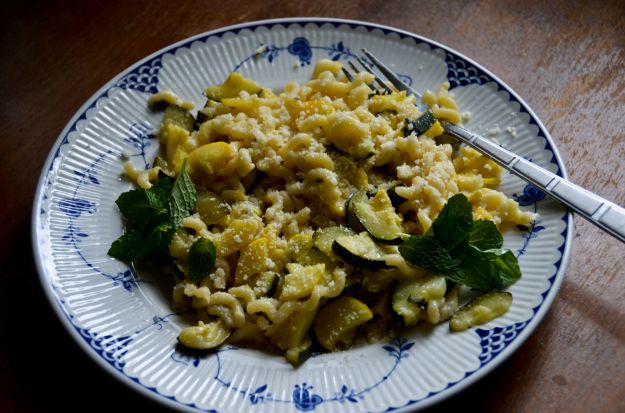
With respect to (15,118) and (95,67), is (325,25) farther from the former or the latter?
(15,118)

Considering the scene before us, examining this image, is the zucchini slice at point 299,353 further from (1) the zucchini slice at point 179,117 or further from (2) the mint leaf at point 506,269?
(1) the zucchini slice at point 179,117

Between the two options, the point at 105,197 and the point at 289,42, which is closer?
the point at 105,197

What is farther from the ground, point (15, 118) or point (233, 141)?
point (233, 141)

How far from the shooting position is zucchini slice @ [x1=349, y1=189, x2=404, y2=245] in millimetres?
1982

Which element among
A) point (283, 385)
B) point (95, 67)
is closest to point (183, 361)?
point (283, 385)

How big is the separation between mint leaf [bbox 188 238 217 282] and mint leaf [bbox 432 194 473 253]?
0.71m

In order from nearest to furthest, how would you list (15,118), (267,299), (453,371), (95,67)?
(453,371) < (267,299) < (15,118) < (95,67)

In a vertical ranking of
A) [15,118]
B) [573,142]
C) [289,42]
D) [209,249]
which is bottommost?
[15,118]

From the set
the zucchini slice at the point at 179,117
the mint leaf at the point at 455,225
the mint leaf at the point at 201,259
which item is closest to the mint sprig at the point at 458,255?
the mint leaf at the point at 455,225

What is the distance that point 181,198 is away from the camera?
6.98 ft

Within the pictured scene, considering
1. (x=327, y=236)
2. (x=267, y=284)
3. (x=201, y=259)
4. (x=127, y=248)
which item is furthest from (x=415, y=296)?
(x=127, y=248)

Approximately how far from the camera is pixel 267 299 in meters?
1.93

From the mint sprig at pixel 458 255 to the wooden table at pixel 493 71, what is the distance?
0.26 meters

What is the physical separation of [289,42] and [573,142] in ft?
4.04
